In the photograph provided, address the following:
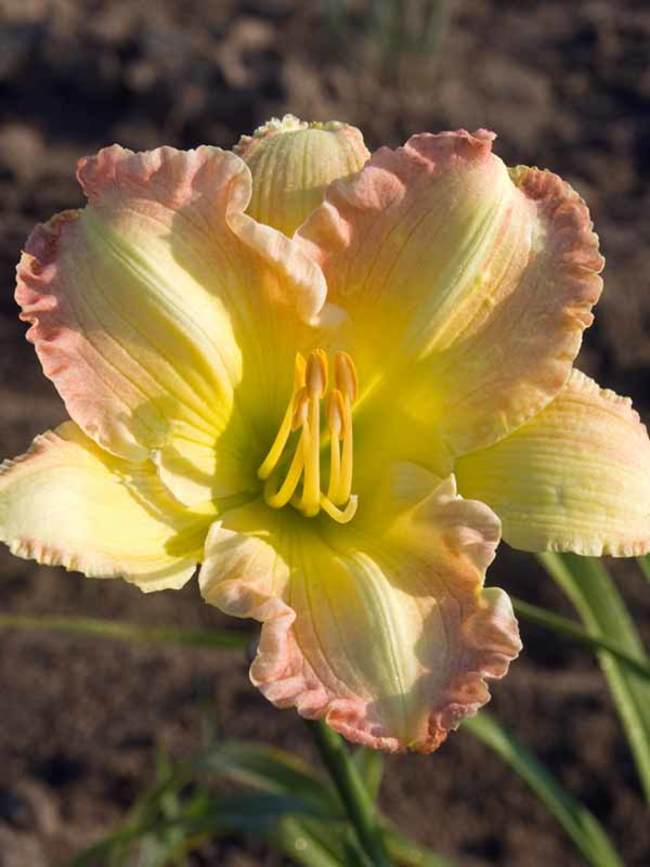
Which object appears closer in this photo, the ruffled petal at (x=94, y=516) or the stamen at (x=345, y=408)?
the ruffled petal at (x=94, y=516)

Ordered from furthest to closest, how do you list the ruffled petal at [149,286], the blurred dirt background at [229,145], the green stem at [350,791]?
the blurred dirt background at [229,145], the green stem at [350,791], the ruffled petal at [149,286]

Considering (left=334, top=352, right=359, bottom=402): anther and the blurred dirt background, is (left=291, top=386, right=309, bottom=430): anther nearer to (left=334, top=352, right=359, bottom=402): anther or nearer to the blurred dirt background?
(left=334, top=352, right=359, bottom=402): anther

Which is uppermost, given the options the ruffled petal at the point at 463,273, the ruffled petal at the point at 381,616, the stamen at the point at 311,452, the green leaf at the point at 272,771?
the ruffled petal at the point at 463,273

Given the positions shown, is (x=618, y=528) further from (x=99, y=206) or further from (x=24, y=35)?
(x=24, y=35)

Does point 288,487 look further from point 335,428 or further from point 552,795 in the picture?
point 552,795

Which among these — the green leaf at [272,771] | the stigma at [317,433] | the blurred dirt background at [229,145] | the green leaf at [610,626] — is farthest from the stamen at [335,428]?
the blurred dirt background at [229,145]

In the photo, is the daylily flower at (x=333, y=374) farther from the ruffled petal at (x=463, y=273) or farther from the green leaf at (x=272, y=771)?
the green leaf at (x=272, y=771)

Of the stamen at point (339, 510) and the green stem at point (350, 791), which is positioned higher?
the stamen at point (339, 510)
